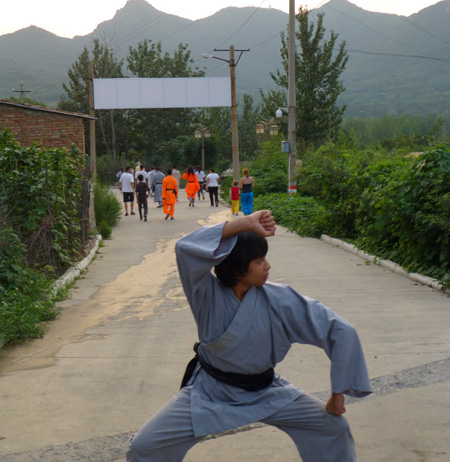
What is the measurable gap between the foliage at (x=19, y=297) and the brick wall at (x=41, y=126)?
9.52 metres

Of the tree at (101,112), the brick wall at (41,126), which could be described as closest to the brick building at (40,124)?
the brick wall at (41,126)

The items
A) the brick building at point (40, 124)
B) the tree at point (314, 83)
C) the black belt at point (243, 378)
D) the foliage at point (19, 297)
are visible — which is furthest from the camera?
the tree at point (314, 83)

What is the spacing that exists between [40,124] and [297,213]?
765 centimetres

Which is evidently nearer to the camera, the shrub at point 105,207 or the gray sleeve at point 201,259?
the gray sleeve at point 201,259

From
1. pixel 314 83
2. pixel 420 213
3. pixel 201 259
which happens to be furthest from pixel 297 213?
pixel 314 83

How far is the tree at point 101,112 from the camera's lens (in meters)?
66.8

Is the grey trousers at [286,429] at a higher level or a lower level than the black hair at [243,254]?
lower

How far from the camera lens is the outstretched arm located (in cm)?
311

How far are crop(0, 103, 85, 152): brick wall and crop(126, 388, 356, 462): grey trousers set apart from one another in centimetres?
1616

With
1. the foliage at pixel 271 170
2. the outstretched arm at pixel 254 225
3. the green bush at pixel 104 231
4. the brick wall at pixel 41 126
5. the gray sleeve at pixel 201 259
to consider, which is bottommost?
the green bush at pixel 104 231

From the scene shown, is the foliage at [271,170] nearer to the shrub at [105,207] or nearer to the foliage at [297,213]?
the foliage at [297,213]

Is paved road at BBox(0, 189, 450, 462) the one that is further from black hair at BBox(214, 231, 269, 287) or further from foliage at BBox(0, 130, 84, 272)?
black hair at BBox(214, 231, 269, 287)

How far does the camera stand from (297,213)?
21.4 m

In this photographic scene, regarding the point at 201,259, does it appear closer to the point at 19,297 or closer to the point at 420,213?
the point at 19,297
